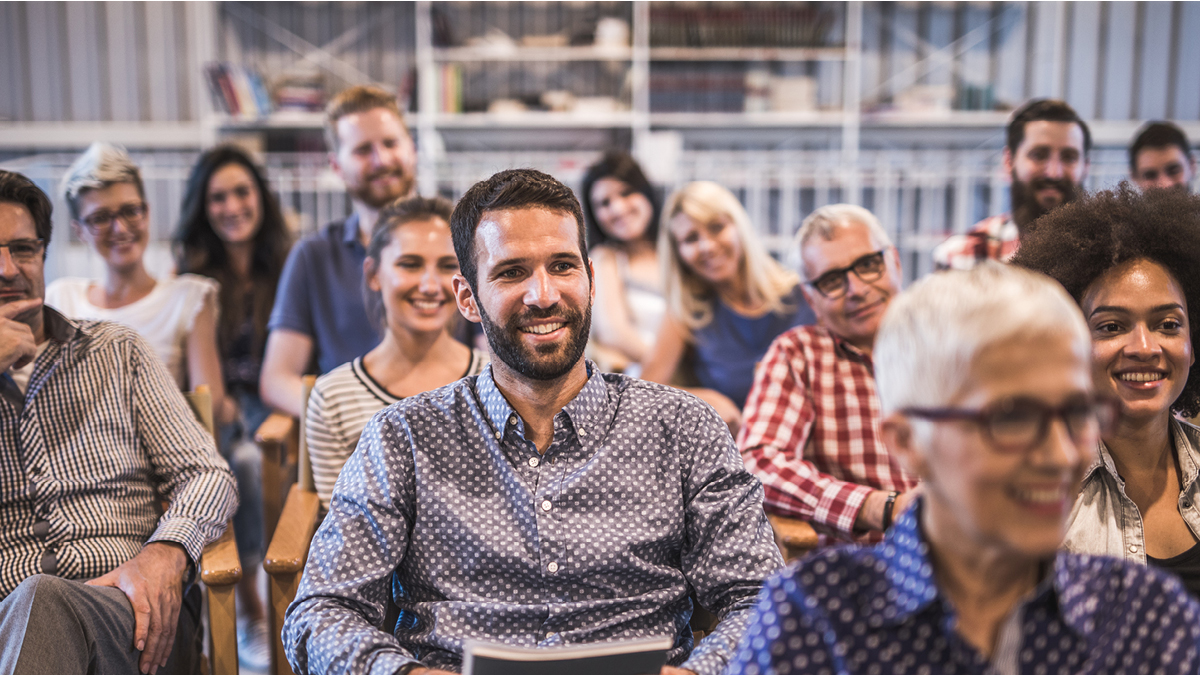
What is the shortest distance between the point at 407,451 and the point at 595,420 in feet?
0.99

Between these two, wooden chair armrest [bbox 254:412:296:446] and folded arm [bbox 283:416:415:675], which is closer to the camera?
folded arm [bbox 283:416:415:675]

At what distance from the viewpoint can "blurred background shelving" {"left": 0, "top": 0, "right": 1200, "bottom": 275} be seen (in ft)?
17.4

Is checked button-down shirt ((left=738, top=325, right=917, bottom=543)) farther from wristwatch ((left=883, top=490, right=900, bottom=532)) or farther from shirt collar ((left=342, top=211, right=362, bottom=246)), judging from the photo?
shirt collar ((left=342, top=211, right=362, bottom=246))

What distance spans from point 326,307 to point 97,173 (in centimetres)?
71

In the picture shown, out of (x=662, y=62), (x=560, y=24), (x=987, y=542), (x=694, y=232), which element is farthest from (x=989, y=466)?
(x=560, y=24)

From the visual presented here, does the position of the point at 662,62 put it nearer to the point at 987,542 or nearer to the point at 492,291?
the point at 492,291

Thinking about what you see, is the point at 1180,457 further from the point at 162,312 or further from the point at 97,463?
the point at 162,312

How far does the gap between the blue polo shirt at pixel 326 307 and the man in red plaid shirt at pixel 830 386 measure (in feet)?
3.98

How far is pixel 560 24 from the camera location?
5.64m

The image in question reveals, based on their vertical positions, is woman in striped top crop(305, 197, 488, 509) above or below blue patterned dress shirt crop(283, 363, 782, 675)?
above

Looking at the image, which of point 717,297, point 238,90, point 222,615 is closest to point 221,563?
point 222,615

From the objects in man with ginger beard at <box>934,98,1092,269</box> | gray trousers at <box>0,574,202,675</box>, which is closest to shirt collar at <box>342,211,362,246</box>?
gray trousers at <box>0,574,202,675</box>

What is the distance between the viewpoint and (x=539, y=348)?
1.41 metres

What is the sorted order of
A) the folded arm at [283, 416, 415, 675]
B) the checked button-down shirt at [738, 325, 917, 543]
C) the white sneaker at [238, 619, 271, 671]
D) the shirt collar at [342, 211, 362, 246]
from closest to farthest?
the folded arm at [283, 416, 415, 675] → the checked button-down shirt at [738, 325, 917, 543] → the white sneaker at [238, 619, 271, 671] → the shirt collar at [342, 211, 362, 246]
